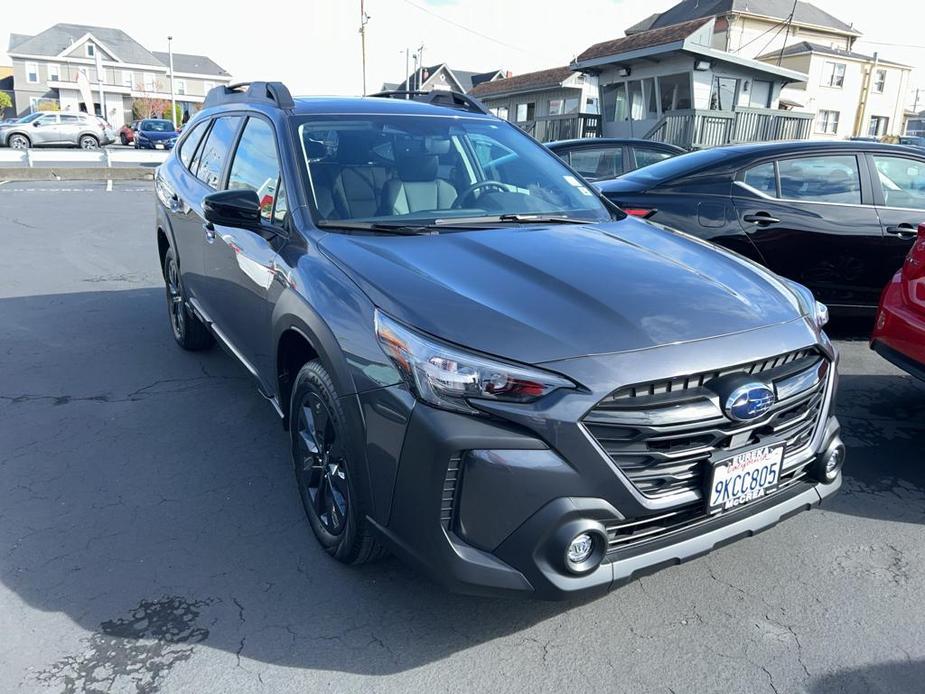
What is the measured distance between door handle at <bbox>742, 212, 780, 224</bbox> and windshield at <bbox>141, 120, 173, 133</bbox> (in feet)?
118

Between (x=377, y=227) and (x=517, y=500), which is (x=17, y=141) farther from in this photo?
(x=517, y=500)

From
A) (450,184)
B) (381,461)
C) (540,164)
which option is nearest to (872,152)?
(540,164)

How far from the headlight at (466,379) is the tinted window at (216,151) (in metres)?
2.58

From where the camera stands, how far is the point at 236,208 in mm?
3219

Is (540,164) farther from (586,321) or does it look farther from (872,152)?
(872,152)

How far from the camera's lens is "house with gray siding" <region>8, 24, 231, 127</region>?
6575cm

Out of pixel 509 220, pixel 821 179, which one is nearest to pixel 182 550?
pixel 509 220

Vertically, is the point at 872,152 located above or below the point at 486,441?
above

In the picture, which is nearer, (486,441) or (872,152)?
(486,441)

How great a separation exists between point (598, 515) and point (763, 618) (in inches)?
40.0

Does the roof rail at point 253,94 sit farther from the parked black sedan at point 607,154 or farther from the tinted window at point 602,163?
the tinted window at point 602,163

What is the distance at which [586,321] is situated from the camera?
236 cm

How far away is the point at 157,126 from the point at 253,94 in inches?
1428

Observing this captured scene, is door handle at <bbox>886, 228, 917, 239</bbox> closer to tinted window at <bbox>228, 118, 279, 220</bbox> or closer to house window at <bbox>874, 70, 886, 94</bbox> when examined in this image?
tinted window at <bbox>228, 118, 279, 220</bbox>
